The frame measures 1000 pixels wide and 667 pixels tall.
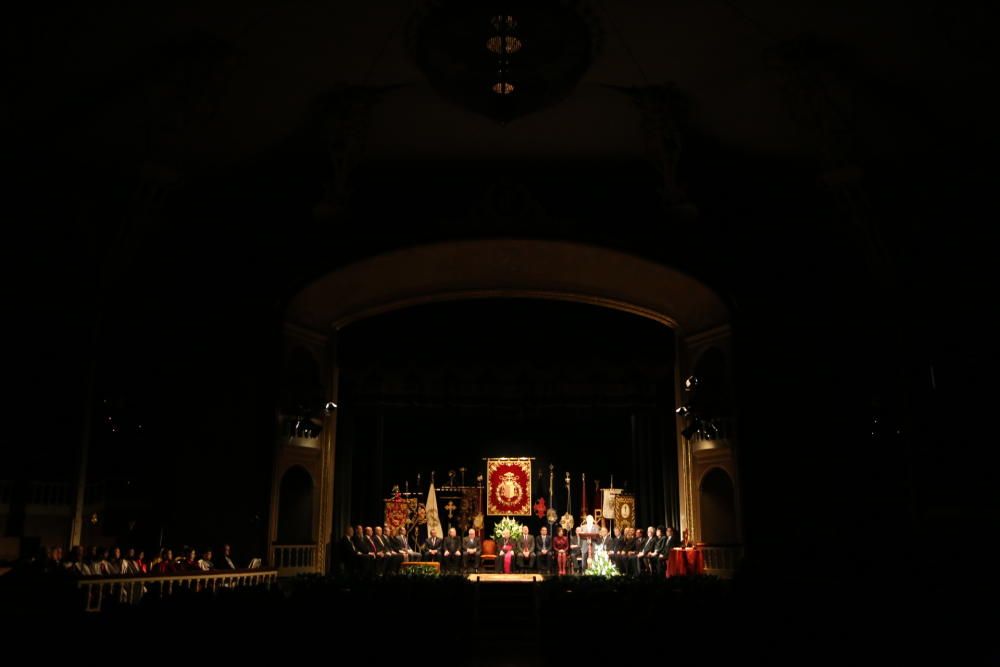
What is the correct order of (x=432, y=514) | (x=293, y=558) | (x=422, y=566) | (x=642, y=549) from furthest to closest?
1. (x=432, y=514)
2. (x=642, y=549)
3. (x=422, y=566)
4. (x=293, y=558)

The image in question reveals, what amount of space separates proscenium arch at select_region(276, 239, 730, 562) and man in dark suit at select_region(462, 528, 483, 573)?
3.00 m

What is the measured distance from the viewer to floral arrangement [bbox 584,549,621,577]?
1430 cm

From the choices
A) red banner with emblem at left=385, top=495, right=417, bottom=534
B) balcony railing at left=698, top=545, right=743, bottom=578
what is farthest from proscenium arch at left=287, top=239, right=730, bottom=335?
red banner with emblem at left=385, top=495, right=417, bottom=534

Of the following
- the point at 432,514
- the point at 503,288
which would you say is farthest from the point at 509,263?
the point at 432,514

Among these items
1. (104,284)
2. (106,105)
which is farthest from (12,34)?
(104,284)

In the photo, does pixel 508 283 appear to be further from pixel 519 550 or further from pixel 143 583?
pixel 143 583

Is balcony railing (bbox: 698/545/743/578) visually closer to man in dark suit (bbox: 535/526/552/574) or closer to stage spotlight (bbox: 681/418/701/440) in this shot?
stage spotlight (bbox: 681/418/701/440)

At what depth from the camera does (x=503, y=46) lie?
8.61 m

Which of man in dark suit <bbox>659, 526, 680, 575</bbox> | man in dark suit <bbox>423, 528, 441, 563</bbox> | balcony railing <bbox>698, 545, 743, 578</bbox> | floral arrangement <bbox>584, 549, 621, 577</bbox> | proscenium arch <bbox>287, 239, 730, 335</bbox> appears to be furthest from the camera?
man in dark suit <bbox>423, 528, 441, 563</bbox>

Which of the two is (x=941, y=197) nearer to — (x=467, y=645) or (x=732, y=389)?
(x=732, y=389)

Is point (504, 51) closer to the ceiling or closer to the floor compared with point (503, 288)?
closer to the ceiling

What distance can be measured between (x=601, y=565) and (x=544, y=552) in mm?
1855

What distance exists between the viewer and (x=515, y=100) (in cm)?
916

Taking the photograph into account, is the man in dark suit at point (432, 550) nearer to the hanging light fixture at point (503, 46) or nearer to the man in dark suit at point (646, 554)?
the man in dark suit at point (646, 554)
